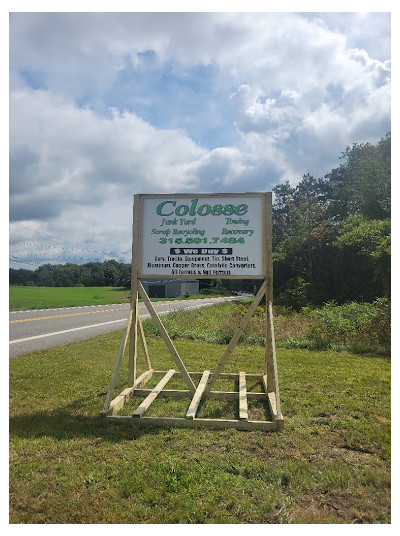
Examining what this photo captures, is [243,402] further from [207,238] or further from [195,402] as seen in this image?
[207,238]

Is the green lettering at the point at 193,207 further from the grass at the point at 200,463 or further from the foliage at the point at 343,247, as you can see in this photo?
the foliage at the point at 343,247

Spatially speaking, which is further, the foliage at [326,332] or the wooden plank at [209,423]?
the foliage at [326,332]

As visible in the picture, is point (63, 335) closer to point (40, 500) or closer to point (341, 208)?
point (40, 500)

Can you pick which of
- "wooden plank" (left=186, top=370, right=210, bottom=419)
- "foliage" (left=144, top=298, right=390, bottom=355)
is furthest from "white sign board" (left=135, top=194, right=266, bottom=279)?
"foliage" (left=144, top=298, right=390, bottom=355)

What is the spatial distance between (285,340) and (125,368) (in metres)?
4.64

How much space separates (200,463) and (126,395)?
2.16 meters

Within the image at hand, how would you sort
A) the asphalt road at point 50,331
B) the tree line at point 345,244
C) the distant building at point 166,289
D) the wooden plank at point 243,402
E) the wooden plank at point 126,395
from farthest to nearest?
the distant building at point 166,289 → the tree line at point 345,244 → the asphalt road at point 50,331 → the wooden plank at point 126,395 → the wooden plank at point 243,402

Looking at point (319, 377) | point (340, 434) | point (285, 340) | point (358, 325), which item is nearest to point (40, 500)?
point (340, 434)

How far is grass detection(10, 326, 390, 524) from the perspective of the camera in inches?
113

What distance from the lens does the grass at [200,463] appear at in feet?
9.39

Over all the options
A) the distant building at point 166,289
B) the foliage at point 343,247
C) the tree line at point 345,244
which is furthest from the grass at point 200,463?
the distant building at point 166,289

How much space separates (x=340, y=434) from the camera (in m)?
4.23

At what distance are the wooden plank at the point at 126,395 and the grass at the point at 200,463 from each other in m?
0.27

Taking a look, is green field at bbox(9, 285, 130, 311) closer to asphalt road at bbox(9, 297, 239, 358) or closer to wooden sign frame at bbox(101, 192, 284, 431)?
asphalt road at bbox(9, 297, 239, 358)
